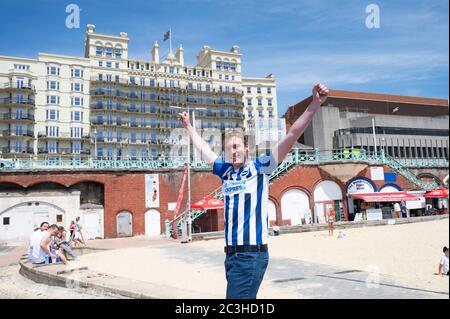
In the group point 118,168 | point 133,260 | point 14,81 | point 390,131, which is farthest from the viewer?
point 390,131

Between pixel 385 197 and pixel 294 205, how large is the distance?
7.95m

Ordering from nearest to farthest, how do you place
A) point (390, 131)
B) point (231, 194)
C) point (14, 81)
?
Result: point (231, 194) < point (14, 81) < point (390, 131)

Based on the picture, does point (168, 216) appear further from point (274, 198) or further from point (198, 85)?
point (198, 85)

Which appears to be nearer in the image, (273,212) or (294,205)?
(273,212)

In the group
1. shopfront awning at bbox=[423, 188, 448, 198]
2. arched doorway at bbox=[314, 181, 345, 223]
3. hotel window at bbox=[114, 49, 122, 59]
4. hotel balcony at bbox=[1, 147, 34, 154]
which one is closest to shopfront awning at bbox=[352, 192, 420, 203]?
shopfront awning at bbox=[423, 188, 448, 198]

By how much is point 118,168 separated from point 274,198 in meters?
13.5

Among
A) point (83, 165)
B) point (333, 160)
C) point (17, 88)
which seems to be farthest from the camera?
point (17, 88)

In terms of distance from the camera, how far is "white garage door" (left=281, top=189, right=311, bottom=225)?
115ft

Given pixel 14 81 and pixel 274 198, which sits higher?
pixel 14 81

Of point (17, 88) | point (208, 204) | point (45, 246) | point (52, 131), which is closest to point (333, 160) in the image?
point (208, 204)

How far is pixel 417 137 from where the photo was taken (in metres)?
71.5

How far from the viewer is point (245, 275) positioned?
3537mm

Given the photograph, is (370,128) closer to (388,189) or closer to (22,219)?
(388,189)
